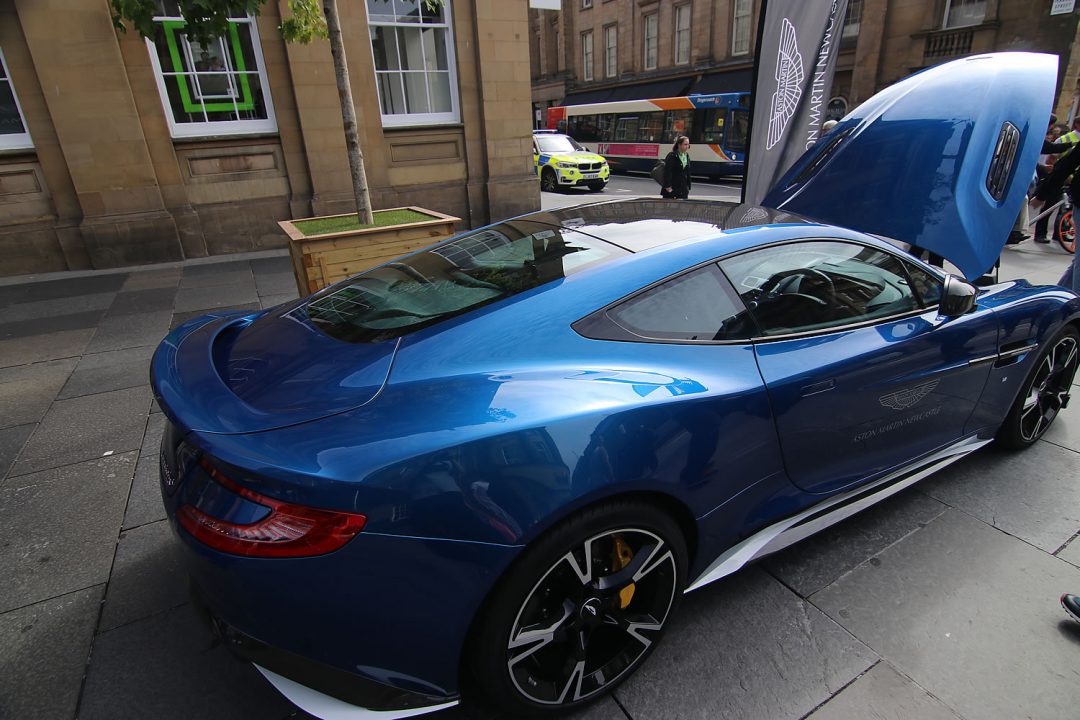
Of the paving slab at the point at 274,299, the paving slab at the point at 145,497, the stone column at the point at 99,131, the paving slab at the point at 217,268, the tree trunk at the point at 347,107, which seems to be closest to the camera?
the paving slab at the point at 145,497

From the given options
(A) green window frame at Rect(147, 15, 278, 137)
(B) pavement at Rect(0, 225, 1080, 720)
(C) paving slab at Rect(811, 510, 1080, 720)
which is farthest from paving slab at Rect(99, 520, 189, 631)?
(A) green window frame at Rect(147, 15, 278, 137)

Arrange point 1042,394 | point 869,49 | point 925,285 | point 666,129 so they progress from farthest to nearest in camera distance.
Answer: point 869,49
point 666,129
point 1042,394
point 925,285

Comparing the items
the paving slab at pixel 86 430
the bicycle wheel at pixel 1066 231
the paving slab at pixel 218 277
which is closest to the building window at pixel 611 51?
the bicycle wheel at pixel 1066 231

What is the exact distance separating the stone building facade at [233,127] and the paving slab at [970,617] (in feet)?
30.3

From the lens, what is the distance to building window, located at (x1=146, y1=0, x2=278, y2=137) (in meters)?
8.55

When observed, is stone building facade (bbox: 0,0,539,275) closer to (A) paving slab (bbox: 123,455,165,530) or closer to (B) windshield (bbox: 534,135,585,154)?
(A) paving slab (bbox: 123,455,165,530)

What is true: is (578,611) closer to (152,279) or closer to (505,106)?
(152,279)

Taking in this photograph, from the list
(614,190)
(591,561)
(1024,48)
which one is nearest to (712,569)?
(591,561)

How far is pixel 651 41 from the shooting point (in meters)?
36.5

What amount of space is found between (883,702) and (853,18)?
30.5m

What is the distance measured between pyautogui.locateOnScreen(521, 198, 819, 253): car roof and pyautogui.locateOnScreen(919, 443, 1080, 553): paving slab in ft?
5.55

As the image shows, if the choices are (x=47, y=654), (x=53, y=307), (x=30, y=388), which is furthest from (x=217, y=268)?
(x=47, y=654)

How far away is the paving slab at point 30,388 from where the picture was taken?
4.09 m

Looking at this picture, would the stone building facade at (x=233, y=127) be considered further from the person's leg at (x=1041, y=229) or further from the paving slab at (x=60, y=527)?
A: the person's leg at (x=1041, y=229)
